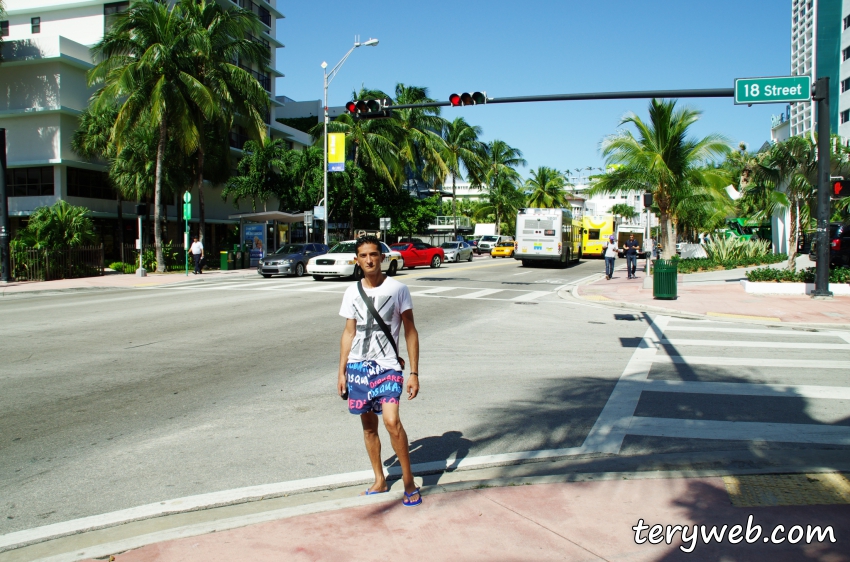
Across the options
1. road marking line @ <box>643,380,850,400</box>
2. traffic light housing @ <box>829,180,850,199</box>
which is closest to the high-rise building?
traffic light housing @ <box>829,180,850,199</box>

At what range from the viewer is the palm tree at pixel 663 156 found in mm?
26328

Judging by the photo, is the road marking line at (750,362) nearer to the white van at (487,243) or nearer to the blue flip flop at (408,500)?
the blue flip flop at (408,500)

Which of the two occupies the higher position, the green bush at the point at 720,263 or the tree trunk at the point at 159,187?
the tree trunk at the point at 159,187

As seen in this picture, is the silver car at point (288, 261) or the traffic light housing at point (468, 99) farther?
the silver car at point (288, 261)

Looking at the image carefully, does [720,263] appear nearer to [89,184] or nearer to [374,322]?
[374,322]

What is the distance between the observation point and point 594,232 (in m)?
48.4

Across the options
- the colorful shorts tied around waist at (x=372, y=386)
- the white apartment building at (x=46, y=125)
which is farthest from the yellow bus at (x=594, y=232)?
the colorful shorts tied around waist at (x=372, y=386)

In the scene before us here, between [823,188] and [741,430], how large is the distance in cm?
1250

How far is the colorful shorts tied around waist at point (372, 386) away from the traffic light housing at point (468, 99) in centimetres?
1227

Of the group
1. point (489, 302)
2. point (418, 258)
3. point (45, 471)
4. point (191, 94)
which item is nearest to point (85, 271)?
point (191, 94)

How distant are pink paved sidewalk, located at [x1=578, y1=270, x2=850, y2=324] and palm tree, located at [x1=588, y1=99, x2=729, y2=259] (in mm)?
6427

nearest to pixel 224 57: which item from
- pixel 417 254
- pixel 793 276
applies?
pixel 417 254

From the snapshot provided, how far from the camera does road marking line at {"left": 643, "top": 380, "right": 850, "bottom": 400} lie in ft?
23.7

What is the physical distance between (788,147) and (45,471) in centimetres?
2008
